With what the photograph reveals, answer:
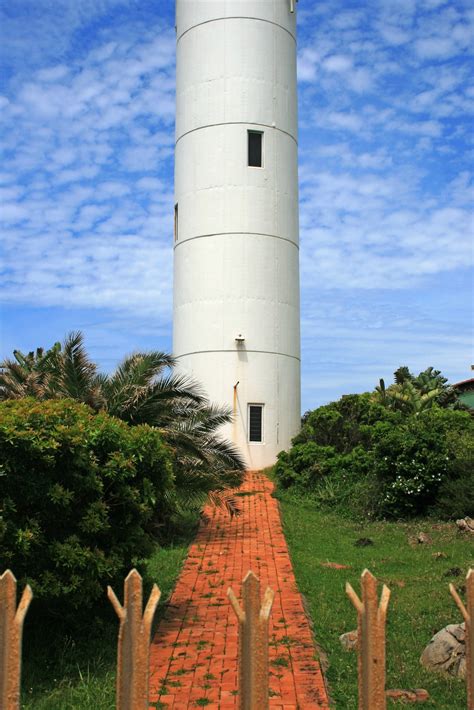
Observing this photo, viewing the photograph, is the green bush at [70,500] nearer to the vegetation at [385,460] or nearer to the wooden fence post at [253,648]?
the wooden fence post at [253,648]

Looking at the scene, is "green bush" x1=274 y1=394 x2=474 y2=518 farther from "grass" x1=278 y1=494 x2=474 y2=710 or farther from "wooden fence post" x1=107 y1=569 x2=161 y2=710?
"wooden fence post" x1=107 y1=569 x2=161 y2=710

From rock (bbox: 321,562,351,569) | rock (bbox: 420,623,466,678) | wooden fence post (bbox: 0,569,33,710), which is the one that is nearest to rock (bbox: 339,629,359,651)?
rock (bbox: 420,623,466,678)

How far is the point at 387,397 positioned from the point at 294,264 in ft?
18.1

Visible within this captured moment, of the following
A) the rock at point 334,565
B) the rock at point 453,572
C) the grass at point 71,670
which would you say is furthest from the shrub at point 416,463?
the grass at point 71,670

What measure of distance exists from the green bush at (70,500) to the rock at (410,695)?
3032mm

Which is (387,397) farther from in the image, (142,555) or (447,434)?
(142,555)

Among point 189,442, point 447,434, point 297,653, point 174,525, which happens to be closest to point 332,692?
point 297,653

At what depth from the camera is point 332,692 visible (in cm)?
686

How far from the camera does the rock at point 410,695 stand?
6.54 metres

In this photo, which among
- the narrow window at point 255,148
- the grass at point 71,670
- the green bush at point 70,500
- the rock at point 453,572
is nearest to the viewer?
the grass at point 71,670

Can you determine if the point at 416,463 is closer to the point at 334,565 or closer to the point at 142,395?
the point at 334,565

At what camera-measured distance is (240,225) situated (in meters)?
24.7

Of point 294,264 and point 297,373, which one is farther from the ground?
point 294,264

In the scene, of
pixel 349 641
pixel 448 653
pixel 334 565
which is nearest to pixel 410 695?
pixel 448 653
